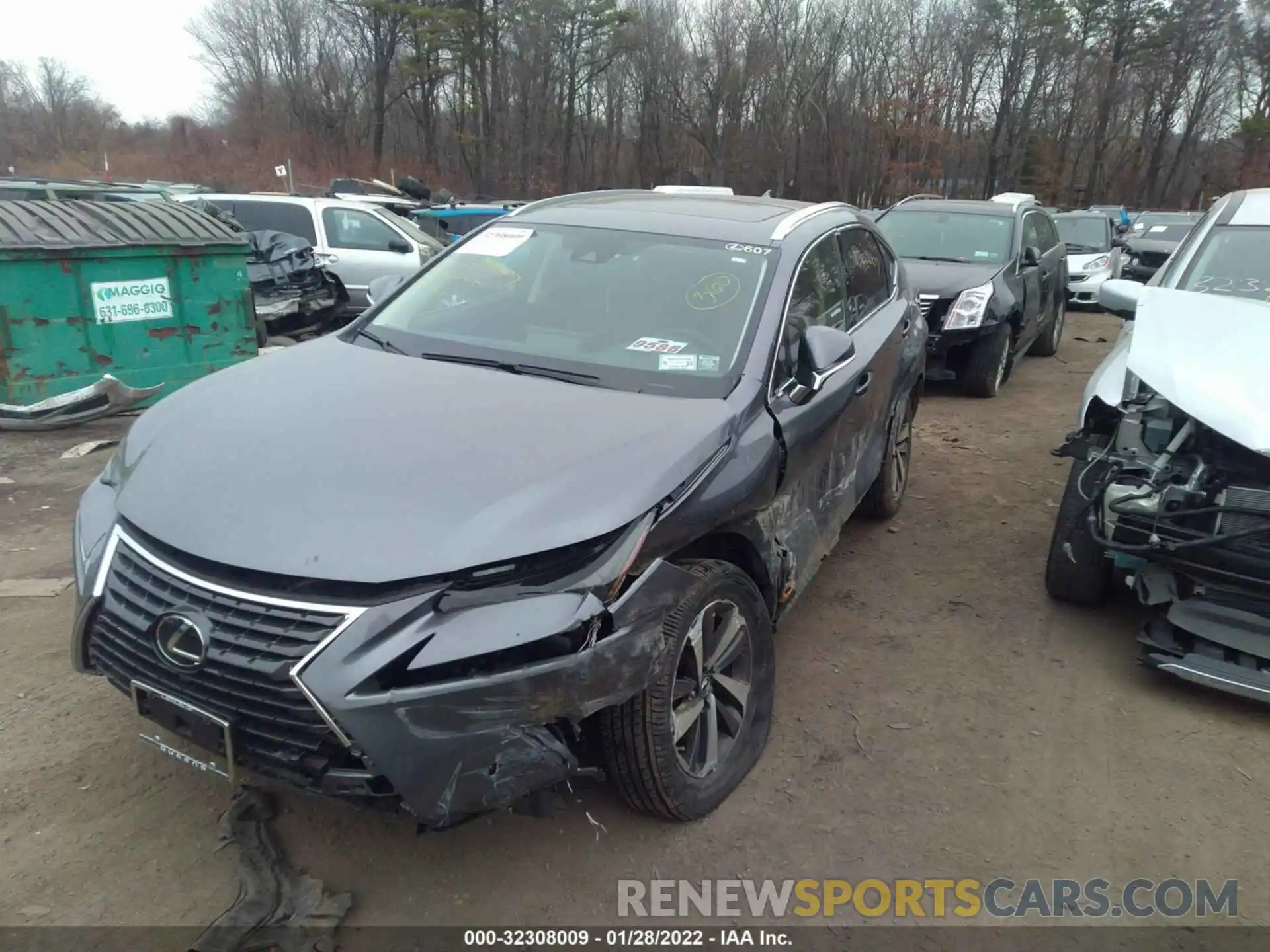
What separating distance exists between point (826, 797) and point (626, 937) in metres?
0.88

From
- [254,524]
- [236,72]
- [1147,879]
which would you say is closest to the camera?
[254,524]

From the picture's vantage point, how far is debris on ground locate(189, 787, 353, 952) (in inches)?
89.8

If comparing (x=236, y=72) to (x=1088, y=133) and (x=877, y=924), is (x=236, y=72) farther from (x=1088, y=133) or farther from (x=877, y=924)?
(x=877, y=924)

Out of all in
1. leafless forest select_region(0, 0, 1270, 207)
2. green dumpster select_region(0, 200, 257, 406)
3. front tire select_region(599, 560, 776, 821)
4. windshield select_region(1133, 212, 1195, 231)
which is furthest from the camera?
leafless forest select_region(0, 0, 1270, 207)

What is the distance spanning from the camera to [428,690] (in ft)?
6.74

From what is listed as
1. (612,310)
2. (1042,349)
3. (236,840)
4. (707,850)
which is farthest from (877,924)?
(1042,349)

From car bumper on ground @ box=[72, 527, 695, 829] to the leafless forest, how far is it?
38.9 meters

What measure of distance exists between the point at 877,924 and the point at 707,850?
509mm

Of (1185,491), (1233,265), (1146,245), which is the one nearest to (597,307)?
(1185,491)

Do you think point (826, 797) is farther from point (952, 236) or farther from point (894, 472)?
point (952, 236)

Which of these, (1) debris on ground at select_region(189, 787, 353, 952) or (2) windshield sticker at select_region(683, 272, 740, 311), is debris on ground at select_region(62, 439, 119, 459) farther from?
(2) windshield sticker at select_region(683, 272, 740, 311)

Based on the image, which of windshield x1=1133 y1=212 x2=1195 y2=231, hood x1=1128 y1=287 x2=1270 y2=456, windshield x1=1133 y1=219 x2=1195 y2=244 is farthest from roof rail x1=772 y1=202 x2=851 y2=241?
windshield x1=1133 y1=212 x2=1195 y2=231

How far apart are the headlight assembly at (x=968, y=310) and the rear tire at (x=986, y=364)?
0.89 feet

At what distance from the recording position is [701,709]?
2803 mm
